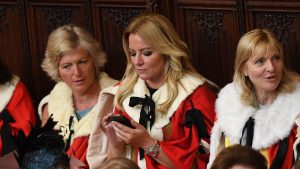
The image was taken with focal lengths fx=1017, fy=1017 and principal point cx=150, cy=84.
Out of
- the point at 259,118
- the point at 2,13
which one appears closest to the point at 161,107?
the point at 259,118

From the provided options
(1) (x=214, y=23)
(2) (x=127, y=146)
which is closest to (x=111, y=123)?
(2) (x=127, y=146)

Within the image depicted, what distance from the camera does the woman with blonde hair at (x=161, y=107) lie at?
5105 millimetres

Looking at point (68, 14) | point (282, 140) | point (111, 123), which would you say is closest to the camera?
point (282, 140)

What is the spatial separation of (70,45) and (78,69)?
15 centimetres

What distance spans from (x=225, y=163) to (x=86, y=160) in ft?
6.62

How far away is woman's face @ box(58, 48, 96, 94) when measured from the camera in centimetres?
578

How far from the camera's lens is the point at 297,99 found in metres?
4.76

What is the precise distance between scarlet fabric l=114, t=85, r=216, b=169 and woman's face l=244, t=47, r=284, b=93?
388mm

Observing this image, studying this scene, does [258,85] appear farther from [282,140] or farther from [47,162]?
[47,162]

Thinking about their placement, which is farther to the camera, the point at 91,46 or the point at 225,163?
the point at 91,46

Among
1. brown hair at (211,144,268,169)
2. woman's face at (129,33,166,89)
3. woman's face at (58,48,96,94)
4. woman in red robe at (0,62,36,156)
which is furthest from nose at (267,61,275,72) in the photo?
woman in red robe at (0,62,36,156)

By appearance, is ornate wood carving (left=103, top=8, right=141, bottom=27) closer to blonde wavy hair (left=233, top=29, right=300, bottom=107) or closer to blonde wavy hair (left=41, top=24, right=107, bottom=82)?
blonde wavy hair (left=41, top=24, right=107, bottom=82)

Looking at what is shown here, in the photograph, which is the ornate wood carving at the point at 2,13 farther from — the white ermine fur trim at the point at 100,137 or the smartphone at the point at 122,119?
the smartphone at the point at 122,119

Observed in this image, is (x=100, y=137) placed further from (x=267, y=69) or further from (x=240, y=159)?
(x=240, y=159)
